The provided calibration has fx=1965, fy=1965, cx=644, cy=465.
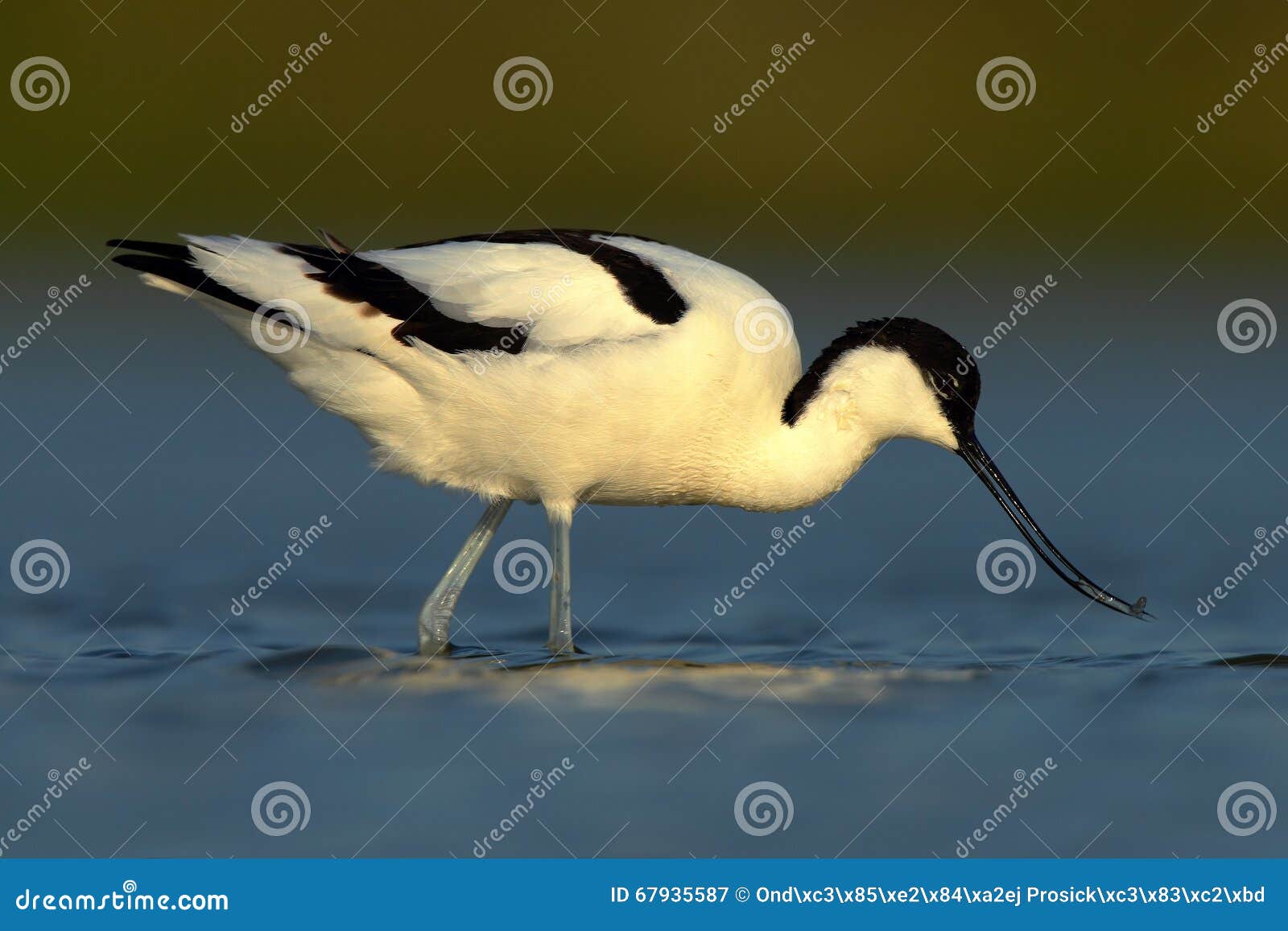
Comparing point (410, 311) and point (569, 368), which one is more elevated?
point (569, 368)

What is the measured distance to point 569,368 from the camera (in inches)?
328

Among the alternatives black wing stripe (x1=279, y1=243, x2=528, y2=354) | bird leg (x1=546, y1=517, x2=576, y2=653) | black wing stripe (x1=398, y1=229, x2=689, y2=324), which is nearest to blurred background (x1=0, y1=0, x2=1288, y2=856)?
bird leg (x1=546, y1=517, x2=576, y2=653)

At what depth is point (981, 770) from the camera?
7336 mm

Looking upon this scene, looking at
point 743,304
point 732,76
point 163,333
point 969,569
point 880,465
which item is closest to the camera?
point 743,304

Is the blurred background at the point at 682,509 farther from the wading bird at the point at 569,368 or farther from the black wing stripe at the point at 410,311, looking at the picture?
the black wing stripe at the point at 410,311

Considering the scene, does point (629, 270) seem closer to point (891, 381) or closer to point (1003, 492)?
point (891, 381)

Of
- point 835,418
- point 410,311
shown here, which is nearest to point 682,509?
point 835,418

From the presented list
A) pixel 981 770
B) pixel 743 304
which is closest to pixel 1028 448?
pixel 743 304

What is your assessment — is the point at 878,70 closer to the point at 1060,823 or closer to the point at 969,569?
the point at 969,569

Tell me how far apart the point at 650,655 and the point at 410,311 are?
1.85m

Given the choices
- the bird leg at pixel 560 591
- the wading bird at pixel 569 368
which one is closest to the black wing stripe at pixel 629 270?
the wading bird at pixel 569 368

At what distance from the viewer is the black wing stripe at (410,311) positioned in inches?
331

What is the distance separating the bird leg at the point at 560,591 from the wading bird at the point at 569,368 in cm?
1

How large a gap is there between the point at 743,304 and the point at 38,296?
1046 cm
